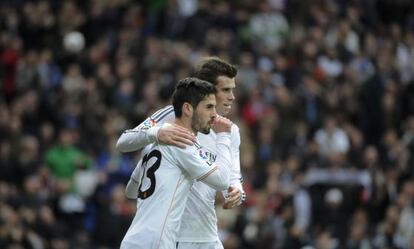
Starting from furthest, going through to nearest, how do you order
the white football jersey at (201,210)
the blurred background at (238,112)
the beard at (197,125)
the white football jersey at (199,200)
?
the blurred background at (238,112) < the white football jersey at (201,210) < the white football jersey at (199,200) < the beard at (197,125)

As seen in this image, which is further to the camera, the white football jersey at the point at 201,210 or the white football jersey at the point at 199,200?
the white football jersey at the point at 201,210

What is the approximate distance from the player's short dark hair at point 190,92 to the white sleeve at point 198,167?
312 millimetres

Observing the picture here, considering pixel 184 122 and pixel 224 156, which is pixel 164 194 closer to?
pixel 184 122

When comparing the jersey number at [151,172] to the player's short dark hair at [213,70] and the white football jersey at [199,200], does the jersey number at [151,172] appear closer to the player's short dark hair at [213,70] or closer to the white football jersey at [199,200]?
the white football jersey at [199,200]

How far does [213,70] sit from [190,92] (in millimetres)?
830

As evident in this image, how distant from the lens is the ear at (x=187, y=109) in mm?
9570

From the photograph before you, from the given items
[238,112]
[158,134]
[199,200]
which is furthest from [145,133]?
[238,112]

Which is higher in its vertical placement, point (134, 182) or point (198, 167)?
point (198, 167)

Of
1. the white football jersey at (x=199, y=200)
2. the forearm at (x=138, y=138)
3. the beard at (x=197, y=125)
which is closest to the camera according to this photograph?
the beard at (x=197, y=125)

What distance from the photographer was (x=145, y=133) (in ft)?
32.3

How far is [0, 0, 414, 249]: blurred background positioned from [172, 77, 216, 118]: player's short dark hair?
8.35 meters

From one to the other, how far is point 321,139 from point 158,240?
12.7 meters

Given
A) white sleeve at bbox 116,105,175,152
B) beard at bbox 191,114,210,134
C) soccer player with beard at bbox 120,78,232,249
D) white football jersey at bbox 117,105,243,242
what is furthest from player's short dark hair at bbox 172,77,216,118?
white football jersey at bbox 117,105,243,242

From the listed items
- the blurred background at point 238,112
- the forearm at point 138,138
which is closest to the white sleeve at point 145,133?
the forearm at point 138,138
